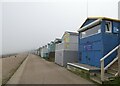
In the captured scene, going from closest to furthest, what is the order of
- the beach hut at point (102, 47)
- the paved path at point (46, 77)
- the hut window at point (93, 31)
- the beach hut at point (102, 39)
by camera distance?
the paved path at point (46, 77) → the beach hut at point (102, 47) → the beach hut at point (102, 39) → the hut window at point (93, 31)

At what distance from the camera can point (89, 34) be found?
66.3 feet

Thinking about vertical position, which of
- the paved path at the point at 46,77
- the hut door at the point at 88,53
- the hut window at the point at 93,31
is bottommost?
the paved path at the point at 46,77

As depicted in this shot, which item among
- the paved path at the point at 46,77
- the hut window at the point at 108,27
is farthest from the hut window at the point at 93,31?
the paved path at the point at 46,77

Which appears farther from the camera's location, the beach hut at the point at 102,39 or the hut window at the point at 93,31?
the hut window at the point at 93,31

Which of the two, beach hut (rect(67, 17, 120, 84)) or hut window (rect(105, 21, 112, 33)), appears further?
hut window (rect(105, 21, 112, 33))

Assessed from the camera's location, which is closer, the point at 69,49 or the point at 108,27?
the point at 108,27

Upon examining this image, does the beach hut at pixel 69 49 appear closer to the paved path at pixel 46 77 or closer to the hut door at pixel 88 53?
the paved path at pixel 46 77

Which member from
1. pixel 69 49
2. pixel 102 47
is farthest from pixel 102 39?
pixel 69 49

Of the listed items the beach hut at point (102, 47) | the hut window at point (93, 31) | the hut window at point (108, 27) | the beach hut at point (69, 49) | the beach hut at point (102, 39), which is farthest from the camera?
the beach hut at point (69, 49)

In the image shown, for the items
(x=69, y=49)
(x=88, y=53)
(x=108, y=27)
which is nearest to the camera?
(x=108, y=27)

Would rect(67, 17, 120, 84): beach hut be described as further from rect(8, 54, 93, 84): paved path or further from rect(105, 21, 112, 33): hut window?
rect(8, 54, 93, 84): paved path

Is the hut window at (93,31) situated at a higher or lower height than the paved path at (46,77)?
higher

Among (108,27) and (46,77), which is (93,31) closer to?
(108,27)

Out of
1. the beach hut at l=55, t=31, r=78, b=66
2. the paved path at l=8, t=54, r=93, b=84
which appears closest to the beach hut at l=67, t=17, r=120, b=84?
the paved path at l=8, t=54, r=93, b=84
